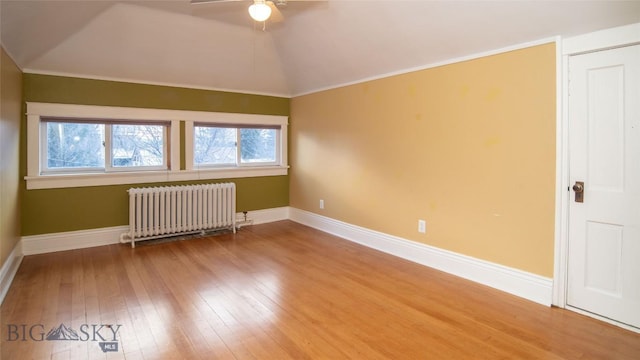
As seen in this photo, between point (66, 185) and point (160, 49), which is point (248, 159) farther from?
point (66, 185)

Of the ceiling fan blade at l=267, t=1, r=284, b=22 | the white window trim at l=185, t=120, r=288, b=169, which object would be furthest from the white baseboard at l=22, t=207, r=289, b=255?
the ceiling fan blade at l=267, t=1, r=284, b=22

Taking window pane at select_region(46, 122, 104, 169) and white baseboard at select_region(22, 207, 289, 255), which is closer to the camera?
white baseboard at select_region(22, 207, 289, 255)

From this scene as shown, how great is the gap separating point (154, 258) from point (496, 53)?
12.9ft

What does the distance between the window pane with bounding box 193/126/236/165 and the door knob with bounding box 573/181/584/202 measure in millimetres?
4241

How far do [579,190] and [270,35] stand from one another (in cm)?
357

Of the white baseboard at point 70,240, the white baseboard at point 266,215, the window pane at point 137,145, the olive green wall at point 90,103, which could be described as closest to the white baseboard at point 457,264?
the white baseboard at point 266,215

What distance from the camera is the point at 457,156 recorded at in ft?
10.9

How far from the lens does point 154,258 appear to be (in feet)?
12.4

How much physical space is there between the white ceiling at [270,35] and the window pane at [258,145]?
779mm

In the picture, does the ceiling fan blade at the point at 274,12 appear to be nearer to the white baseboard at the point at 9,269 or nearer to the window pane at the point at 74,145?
the window pane at the point at 74,145

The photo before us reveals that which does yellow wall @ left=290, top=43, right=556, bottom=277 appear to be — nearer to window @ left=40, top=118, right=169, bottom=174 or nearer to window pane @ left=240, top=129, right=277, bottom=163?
window pane @ left=240, top=129, right=277, bottom=163

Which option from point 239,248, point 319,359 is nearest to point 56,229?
point 239,248

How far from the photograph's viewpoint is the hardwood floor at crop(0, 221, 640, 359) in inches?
83.4

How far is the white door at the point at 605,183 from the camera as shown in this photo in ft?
7.69
